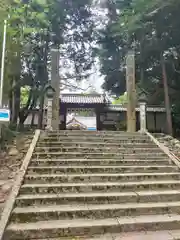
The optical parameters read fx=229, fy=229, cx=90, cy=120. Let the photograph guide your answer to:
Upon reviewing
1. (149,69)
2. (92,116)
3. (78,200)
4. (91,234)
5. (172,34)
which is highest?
(172,34)

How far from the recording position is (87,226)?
3.26 metres

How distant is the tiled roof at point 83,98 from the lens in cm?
1503

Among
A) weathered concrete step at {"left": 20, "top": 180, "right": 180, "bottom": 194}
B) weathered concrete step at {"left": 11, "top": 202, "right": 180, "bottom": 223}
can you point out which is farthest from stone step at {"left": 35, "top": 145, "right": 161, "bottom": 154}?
weathered concrete step at {"left": 11, "top": 202, "right": 180, "bottom": 223}

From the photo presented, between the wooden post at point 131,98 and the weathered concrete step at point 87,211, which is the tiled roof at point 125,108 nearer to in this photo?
the wooden post at point 131,98

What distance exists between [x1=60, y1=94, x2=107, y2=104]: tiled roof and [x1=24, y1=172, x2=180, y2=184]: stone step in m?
10.3

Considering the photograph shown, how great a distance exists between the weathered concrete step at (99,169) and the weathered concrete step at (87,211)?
114 cm

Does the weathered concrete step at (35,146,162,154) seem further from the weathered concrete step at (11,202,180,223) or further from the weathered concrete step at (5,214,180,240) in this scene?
the weathered concrete step at (5,214,180,240)

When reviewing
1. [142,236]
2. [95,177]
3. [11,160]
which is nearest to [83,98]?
[11,160]

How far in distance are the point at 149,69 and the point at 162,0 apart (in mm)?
4342

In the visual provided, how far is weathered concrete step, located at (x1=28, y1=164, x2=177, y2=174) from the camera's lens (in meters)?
4.84

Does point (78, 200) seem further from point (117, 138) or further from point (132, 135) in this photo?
point (132, 135)

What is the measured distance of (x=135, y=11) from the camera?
10844 mm

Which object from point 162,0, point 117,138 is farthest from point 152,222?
point 162,0

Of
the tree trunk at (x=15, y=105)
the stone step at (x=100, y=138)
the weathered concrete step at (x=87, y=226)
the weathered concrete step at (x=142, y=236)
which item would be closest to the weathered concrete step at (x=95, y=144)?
the stone step at (x=100, y=138)
